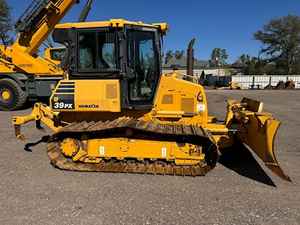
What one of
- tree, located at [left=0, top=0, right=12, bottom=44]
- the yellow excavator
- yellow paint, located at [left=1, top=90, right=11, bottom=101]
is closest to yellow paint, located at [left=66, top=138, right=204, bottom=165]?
the yellow excavator

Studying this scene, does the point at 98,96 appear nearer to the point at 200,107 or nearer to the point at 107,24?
the point at 107,24

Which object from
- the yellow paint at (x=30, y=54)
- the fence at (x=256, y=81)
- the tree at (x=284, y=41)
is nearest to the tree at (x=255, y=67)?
the tree at (x=284, y=41)

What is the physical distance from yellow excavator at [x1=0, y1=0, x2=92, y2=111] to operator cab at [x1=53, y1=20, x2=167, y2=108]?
8198mm

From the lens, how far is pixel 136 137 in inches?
233

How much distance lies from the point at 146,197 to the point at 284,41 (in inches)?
2997

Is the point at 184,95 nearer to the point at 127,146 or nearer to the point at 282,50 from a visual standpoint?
the point at 127,146

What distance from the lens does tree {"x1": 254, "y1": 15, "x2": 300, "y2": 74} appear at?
70812 millimetres

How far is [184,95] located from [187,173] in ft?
5.31

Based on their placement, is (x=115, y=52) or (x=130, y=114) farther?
(x=130, y=114)

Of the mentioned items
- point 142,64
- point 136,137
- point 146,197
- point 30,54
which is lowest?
point 146,197

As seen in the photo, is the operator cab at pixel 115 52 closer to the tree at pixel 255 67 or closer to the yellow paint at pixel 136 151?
the yellow paint at pixel 136 151

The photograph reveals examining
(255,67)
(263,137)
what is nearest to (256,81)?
(255,67)

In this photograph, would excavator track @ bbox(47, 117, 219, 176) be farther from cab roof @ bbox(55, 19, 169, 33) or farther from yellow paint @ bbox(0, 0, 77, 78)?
yellow paint @ bbox(0, 0, 77, 78)

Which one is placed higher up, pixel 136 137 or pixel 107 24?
pixel 107 24
